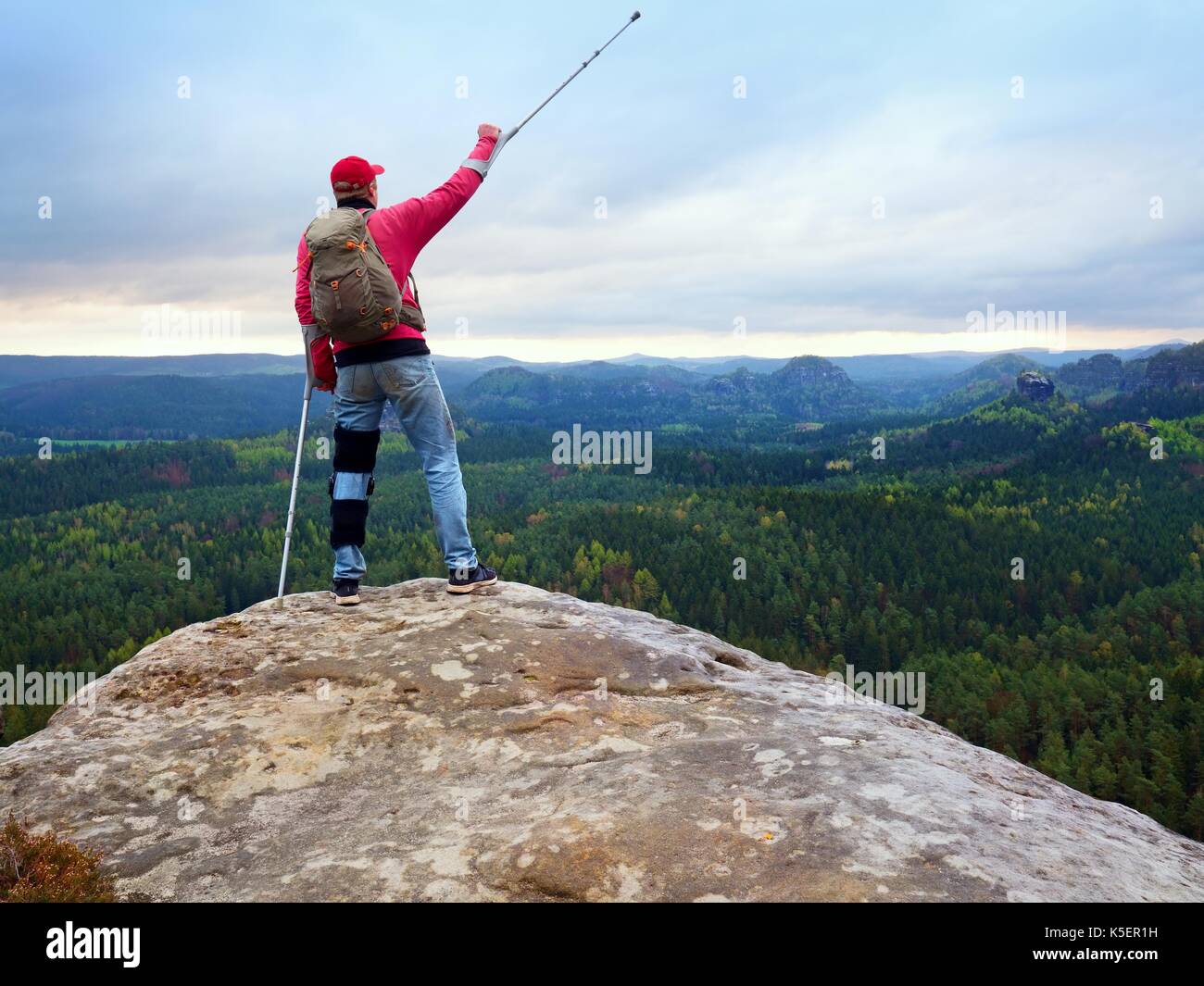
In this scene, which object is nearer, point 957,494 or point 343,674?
point 343,674

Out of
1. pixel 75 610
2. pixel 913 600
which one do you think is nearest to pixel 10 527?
pixel 75 610

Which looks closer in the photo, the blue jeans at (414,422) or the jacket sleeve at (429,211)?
the jacket sleeve at (429,211)

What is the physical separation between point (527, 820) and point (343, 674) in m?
3.61

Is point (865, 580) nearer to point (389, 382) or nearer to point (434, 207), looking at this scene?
point (389, 382)

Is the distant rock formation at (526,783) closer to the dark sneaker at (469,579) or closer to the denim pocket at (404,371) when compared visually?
the dark sneaker at (469,579)

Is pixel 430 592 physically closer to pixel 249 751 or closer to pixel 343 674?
pixel 343 674

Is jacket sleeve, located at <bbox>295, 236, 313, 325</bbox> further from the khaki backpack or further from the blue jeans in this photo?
the blue jeans

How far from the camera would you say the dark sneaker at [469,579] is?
1063 cm

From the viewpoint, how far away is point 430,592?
11.2 m

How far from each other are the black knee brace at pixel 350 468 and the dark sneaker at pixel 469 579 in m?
→ 1.32

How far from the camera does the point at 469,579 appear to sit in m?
10.8

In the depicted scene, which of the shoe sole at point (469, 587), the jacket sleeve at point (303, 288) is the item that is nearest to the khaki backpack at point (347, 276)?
the jacket sleeve at point (303, 288)

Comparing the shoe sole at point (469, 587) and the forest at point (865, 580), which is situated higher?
the shoe sole at point (469, 587)

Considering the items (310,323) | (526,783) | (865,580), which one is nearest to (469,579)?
(310,323)
